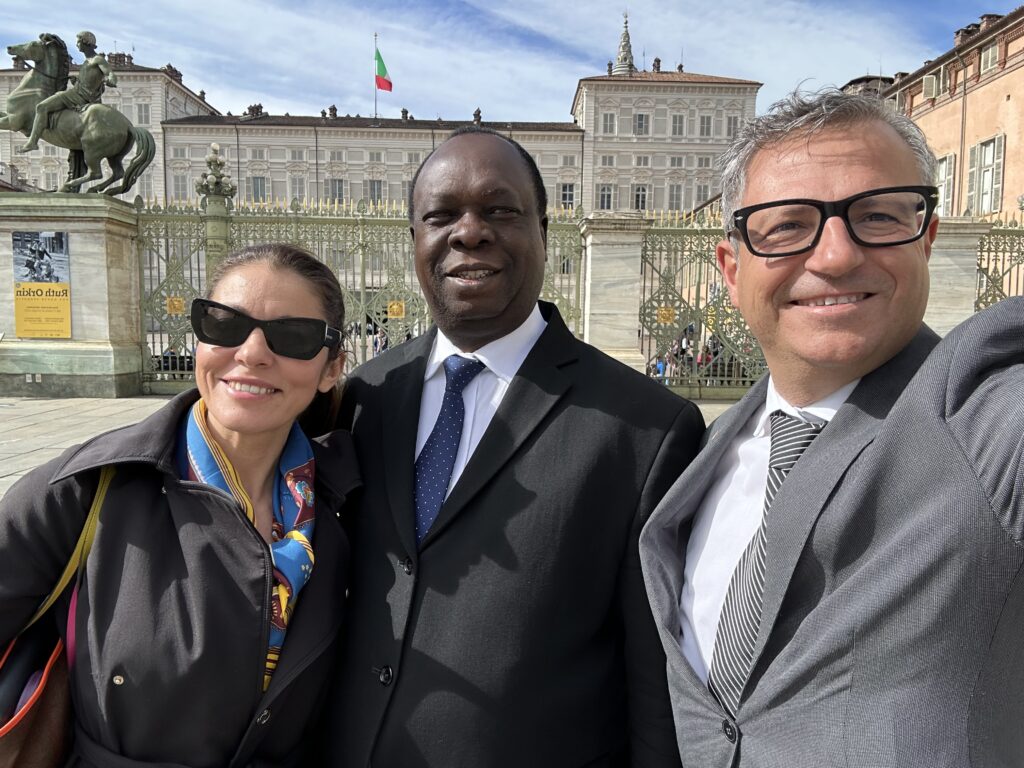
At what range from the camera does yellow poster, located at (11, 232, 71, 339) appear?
36.3ft

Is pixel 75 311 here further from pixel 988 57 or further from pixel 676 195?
pixel 676 195

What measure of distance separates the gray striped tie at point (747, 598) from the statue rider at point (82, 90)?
39.7 ft

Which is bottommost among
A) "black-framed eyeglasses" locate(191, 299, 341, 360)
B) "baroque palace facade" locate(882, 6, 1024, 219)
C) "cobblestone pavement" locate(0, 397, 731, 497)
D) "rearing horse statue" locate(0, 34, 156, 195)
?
"cobblestone pavement" locate(0, 397, 731, 497)

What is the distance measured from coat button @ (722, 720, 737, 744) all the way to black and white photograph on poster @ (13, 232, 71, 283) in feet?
41.2

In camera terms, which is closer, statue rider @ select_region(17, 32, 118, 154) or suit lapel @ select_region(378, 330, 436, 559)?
suit lapel @ select_region(378, 330, 436, 559)

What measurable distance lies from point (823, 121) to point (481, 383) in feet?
3.42

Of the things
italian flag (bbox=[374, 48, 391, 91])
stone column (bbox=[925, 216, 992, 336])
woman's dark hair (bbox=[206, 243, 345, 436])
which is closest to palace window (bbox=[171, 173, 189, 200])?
italian flag (bbox=[374, 48, 391, 91])

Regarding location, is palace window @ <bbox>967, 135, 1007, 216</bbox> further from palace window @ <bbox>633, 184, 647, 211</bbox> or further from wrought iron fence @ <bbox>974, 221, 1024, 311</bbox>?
palace window @ <bbox>633, 184, 647, 211</bbox>

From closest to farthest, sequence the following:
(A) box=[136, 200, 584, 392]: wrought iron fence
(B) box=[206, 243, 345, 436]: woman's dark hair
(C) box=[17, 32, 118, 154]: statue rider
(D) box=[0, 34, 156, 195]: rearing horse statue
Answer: (B) box=[206, 243, 345, 436]: woman's dark hair → (C) box=[17, 32, 118, 154]: statue rider → (D) box=[0, 34, 156, 195]: rearing horse statue → (A) box=[136, 200, 584, 392]: wrought iron fence

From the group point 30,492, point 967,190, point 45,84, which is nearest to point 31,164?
point 45,84

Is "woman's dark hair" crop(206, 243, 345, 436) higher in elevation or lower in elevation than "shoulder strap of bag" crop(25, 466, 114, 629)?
higher

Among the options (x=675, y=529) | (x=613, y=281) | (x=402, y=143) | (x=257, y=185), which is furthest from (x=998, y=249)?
(x=257, y=185)


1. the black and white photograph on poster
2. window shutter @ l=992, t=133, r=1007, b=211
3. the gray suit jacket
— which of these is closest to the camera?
the gray suit jacket

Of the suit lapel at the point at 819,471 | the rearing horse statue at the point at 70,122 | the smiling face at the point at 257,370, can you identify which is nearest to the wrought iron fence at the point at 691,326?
the rearing horse statue at the point at 70,122
